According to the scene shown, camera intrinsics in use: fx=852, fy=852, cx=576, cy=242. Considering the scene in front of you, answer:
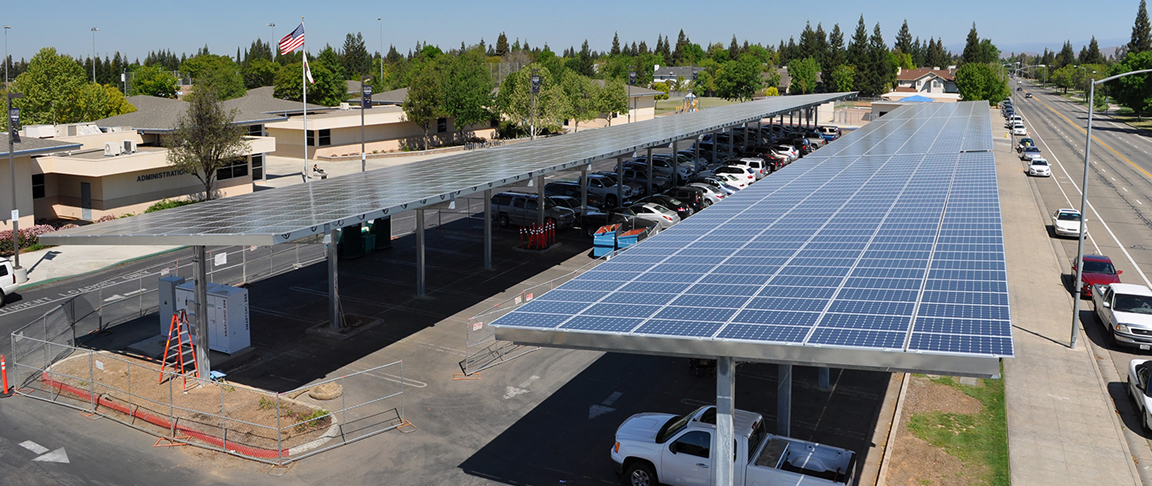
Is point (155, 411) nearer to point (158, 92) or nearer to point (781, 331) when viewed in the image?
point (781, 331)

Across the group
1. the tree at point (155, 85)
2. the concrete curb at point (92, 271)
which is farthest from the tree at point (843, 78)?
the concrete curb at point (92, 271)

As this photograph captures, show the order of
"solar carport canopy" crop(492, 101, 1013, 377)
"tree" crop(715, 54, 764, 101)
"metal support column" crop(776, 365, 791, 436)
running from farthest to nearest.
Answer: "tree" crop(715, 54, 764, 101)
"metal support column" crop(776, 365, 791, 436)
"solar carport canopy" crop(492, 101, 1013, 377)

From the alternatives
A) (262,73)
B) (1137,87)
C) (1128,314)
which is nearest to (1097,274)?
(1128,314)

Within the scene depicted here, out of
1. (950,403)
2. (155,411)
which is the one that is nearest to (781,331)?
(950,403)

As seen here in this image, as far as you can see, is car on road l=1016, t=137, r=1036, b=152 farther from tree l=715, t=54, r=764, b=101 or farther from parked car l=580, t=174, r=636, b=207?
tree l=715, t=54, r=764, b=101

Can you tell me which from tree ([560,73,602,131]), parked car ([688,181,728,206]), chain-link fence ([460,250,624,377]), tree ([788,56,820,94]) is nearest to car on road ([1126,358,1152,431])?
chain-link fence ([460,250,624,377])

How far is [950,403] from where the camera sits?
61.3 feet

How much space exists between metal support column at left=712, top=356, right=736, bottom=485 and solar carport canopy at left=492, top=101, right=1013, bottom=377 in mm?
628

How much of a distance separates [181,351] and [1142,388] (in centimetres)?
2164

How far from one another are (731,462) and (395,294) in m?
17.7

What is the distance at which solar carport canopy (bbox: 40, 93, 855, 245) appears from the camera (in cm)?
1844

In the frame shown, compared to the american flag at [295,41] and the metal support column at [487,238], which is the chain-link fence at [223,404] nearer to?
the metal support column at [487,238]

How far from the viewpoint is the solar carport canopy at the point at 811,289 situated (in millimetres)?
11102

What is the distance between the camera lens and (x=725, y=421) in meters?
12.1
